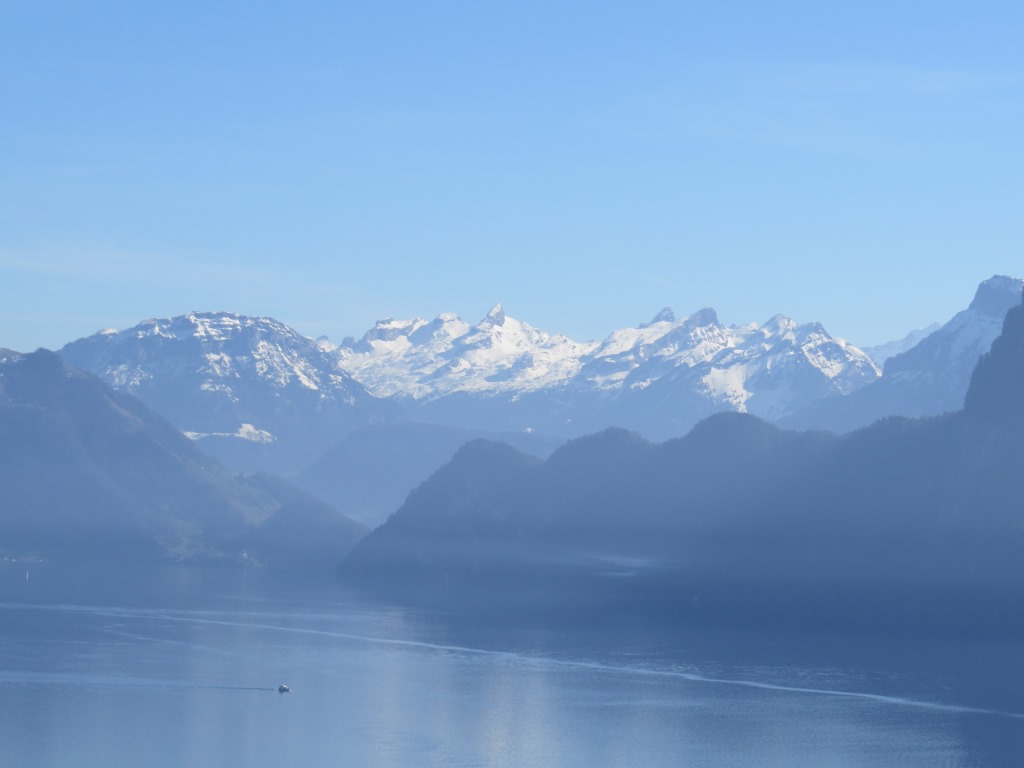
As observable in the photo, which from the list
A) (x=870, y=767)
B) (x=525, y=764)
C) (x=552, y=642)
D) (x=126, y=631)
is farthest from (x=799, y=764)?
(x=126, y=631)

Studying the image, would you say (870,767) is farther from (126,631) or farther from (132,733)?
(126,631)

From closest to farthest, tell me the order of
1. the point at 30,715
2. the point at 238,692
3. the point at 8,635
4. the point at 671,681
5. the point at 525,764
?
1. the point at 525,764
2. the point at 30,715
3. the point at 238,692
4. the point at 671,681
5. the point at 8,635

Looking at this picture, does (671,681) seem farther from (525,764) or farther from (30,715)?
(30,715)

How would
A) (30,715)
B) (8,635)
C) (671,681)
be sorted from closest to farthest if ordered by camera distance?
(30,715) < (671,681) < (8,635)

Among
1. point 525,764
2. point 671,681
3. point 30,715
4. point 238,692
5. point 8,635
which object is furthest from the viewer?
point 8,635

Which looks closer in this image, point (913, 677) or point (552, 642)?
point (913, 677)

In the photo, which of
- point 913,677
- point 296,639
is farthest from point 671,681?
point 296,639

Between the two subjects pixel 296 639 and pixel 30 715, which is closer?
pixel 30 715
